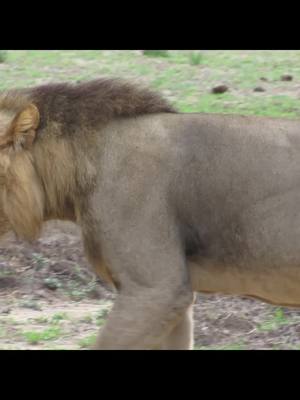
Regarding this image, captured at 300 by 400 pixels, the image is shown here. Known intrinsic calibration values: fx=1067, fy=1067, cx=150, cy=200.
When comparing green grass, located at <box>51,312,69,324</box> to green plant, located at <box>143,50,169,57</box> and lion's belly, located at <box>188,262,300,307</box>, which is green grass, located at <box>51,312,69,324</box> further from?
green plant, located at <box>143,50,169,57</box>

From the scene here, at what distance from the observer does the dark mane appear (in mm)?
5336

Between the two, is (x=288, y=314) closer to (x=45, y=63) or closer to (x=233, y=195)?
(x=233, y=195)

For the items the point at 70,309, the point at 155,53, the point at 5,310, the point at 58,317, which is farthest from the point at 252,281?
the point at 155,53

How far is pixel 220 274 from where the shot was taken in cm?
523

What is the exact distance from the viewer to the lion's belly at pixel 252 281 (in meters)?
5.13

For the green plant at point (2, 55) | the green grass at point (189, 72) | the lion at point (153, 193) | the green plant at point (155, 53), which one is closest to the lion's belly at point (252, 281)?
the lion at point (153, 193)

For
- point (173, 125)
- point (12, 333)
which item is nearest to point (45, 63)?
point (12, 333)

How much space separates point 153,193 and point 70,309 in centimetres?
193

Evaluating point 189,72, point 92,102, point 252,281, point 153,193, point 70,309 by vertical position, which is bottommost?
point 70,309

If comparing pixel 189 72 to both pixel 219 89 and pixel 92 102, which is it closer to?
pixel 219 89

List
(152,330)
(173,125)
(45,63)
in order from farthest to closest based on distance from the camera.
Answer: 1. (45,63)
2. (173,125)
3. (152,330)

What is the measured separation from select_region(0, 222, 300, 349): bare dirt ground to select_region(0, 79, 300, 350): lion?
491 millimetres

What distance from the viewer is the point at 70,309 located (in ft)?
22.3

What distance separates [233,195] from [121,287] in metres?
0.71
